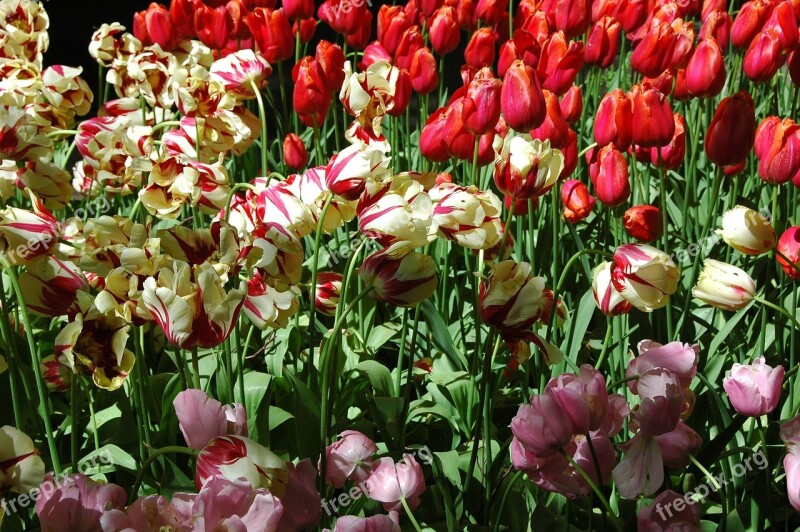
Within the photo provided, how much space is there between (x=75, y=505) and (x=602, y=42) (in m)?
1.54

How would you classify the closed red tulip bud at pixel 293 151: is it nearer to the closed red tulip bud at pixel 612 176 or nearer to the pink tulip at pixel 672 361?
the closed red tulip bud at pixel 612 176

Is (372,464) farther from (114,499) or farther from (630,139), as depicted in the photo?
(630,139)

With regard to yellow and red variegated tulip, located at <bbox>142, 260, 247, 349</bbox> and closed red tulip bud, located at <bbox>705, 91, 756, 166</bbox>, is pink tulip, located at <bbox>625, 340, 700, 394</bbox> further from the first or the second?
closed red tulip bud, located at <bbox>705, 91, 756, 166</bbox>

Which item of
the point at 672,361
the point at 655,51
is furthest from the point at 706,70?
A: the point at 672,361

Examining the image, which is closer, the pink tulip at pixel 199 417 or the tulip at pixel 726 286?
the pink tulip at pixel 199 417

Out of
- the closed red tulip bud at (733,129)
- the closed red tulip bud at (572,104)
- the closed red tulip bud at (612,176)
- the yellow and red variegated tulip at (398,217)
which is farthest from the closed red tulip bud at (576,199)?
the yellow and red variegated tulip at (398,217)

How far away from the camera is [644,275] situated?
3.54ft

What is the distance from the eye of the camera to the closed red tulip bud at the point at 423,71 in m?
1.82

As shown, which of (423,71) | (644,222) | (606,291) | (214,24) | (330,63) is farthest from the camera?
(214,24)

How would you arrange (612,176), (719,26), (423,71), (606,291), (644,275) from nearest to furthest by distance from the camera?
1. (644,275)
2. (606,291)
3. (612,176)
4. (423,71)
5. (719,26)

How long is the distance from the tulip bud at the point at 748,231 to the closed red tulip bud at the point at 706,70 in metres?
0.45

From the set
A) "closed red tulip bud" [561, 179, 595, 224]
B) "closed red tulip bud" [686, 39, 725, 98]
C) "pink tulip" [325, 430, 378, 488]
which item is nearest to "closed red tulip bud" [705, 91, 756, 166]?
"closed red tulip bud" [686, 39, 725, 98]

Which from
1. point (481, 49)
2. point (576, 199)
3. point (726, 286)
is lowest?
point (576, 199)

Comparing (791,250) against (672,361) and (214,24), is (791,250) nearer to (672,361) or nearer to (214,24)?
(672,361)
